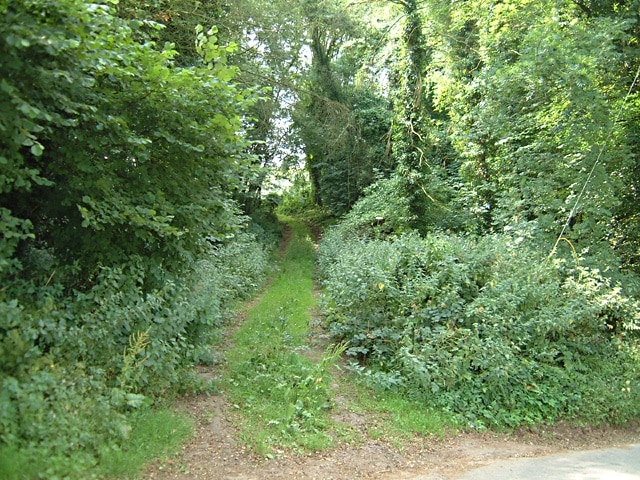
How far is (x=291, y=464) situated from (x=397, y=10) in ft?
63.9

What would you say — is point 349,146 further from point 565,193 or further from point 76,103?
point 76,103

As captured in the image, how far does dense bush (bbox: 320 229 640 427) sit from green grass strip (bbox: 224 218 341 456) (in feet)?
3.18

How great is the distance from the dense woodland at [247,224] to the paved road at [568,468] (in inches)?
33.9

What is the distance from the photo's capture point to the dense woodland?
4.42 meters

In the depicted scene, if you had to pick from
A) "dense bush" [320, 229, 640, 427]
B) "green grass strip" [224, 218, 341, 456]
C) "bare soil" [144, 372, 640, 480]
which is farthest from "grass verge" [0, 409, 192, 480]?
"dense bush" [320, 229, 640, 427]

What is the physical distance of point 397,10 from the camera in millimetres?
19969

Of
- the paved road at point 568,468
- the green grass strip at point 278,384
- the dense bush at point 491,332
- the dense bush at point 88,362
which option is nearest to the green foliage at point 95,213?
the dense bush at point 88,362

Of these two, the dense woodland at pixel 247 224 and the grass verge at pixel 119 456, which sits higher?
the dense woodland at pixel 247 224

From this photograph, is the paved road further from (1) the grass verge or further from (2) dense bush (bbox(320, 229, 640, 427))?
(1) the grass verge

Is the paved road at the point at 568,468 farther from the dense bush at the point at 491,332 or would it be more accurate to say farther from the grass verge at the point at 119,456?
the grass verge at the point at 119,456

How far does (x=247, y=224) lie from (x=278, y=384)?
408 cm

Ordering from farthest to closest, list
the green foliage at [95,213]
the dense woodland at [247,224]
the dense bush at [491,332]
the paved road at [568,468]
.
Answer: the dense bush at [491,332]
the paved road at [568,468]
the dense woodland at [247,224]
the green foliage at [95,213]

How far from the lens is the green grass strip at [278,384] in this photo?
576 cm

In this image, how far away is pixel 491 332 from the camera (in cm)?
772
